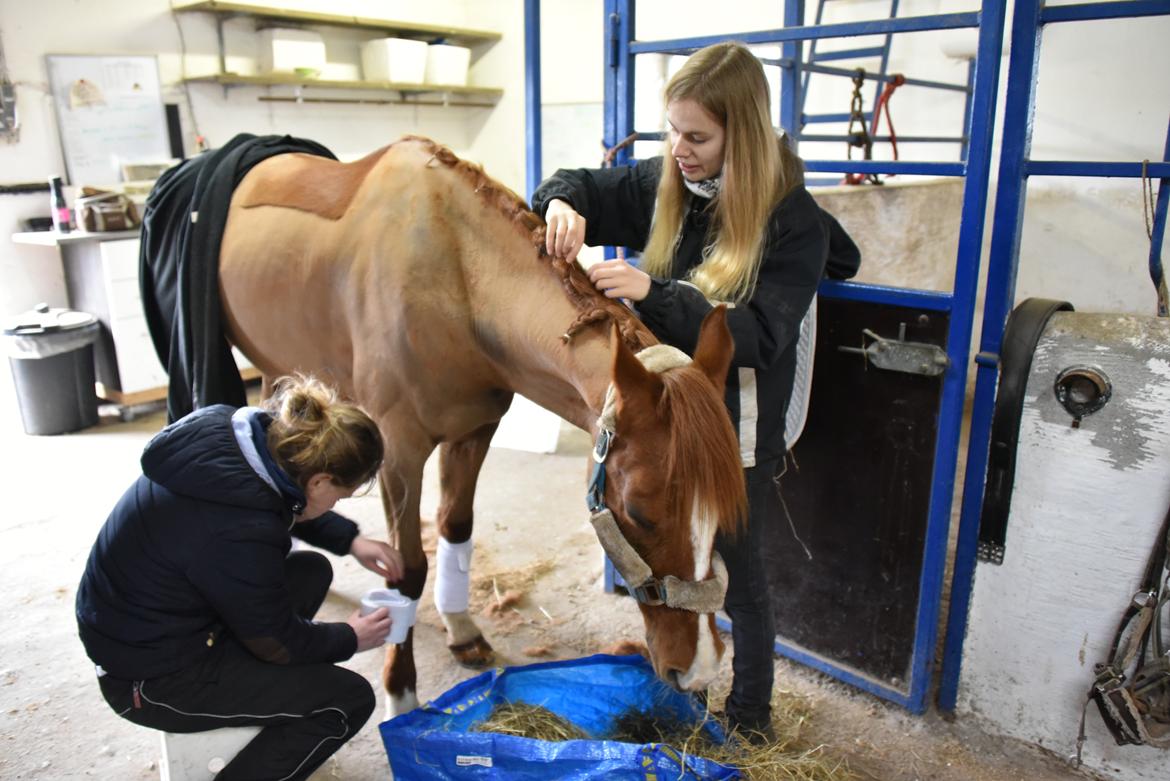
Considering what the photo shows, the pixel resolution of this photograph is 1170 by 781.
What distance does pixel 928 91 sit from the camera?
15.3ft

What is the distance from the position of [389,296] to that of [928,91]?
3994mm

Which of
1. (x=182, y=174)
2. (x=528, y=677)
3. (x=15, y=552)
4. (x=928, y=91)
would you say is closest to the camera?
(x=528, y=677)

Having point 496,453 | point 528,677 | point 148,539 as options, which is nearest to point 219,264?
point 148,539

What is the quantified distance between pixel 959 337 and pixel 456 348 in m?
1.10

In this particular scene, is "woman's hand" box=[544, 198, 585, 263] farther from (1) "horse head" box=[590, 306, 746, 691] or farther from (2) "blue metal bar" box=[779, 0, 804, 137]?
(2) "blue metal bar" box=[779, 0, 804, 137]

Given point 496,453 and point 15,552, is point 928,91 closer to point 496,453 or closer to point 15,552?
point 496,453

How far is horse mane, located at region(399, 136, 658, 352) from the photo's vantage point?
4.97 ft

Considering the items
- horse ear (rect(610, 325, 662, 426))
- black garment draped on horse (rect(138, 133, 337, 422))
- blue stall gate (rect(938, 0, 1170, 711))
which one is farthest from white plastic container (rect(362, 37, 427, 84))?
horse ear (rect(610, 325, 662, 426))

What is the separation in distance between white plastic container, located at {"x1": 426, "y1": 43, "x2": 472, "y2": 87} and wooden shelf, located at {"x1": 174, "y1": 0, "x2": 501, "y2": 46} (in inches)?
4.5

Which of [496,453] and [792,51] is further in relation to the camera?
[496,453]

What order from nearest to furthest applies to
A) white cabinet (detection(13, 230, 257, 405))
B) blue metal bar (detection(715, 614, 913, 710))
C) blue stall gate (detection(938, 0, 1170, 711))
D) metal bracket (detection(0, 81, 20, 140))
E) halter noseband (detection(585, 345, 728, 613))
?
1. halter noseband (detection(585, 345, 728, 613))
2. blue stall gate (detection(938, 0, 1170, 711))
3. blue metal bar (detection(715, 614, 913, 710))
4. white cabinet (detection(13, 230, 257, 405))
5. metal bracket (detection(0, 81, 20, 140))

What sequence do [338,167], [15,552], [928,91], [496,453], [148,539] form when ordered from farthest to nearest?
1. [928,91]
2. [496,453]
3. [15,552]
4. [338,167]
5. [148,539]

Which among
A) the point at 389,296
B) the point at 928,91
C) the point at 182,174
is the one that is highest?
the point at 928,91

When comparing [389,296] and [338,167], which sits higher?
[338,167]
